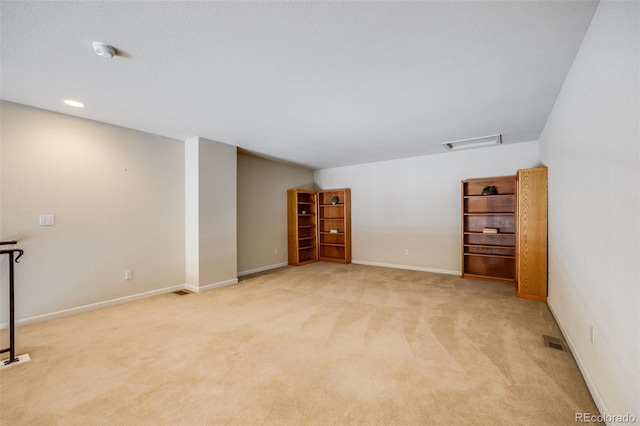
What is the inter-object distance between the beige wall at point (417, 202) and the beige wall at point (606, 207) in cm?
252

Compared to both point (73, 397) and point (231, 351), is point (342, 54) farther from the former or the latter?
point (73, 397)

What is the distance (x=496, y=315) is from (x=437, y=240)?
2.39 m

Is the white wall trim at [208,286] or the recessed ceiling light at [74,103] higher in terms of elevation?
the recessed ceiling light at [74,103]

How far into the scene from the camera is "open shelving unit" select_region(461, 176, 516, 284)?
4566 mm

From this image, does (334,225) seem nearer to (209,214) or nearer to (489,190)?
(209,214)

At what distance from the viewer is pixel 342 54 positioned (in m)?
1.99

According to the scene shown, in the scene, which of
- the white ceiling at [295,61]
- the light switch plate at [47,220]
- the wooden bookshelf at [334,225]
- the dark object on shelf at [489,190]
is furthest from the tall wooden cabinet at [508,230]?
the light switch plate at [47,220]

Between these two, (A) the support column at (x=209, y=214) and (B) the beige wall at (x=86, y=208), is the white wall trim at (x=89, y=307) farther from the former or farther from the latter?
(A) the support column at (x=209, y=214)

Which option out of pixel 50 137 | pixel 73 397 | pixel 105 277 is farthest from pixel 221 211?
pixel 73 397

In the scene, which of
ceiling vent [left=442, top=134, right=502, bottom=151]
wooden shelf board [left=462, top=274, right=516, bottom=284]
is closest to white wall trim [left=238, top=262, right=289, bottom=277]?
wooden shelf board [left=462, top=274, right=516, bottom=284]

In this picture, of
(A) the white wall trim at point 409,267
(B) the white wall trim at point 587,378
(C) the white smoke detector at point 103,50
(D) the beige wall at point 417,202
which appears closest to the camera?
(B) the white wall trim at point 587,378

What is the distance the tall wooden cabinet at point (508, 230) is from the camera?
3.48 metres

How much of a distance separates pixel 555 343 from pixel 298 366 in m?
2.34

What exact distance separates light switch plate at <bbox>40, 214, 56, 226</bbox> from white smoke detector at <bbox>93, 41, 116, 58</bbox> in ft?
7.40
